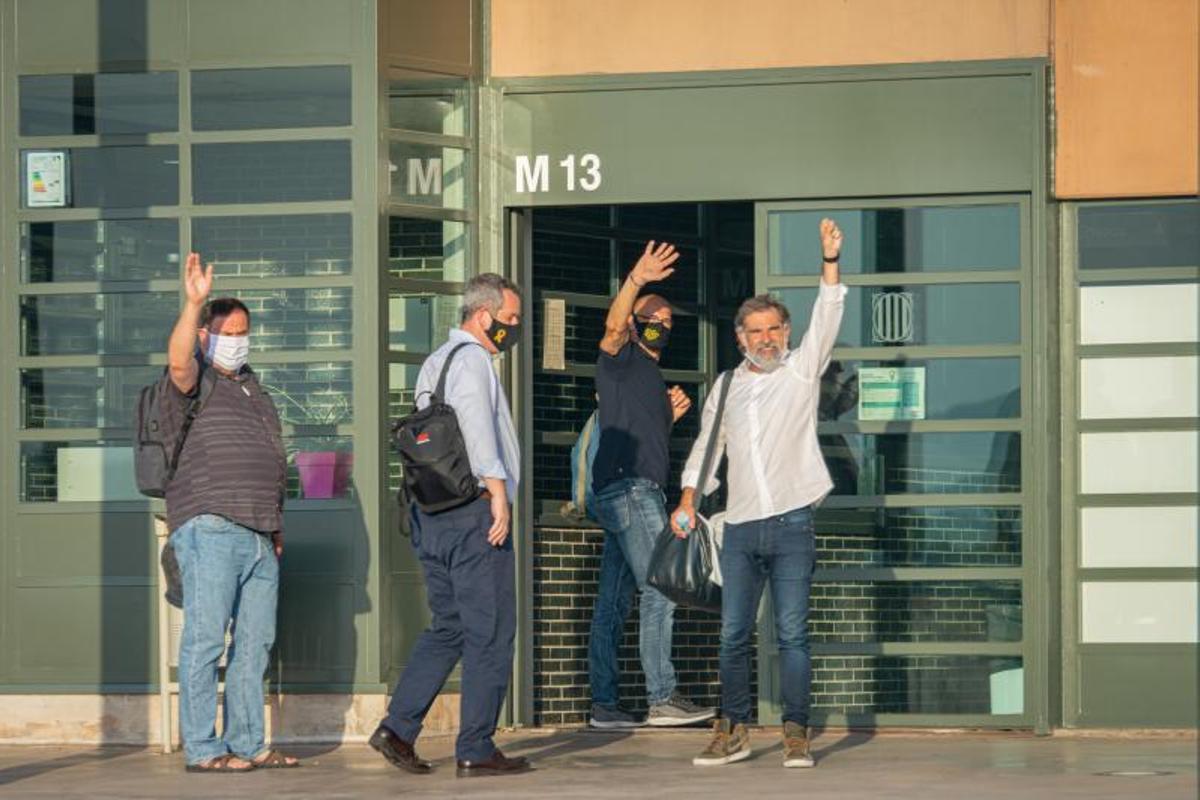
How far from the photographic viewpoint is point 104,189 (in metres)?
12.3

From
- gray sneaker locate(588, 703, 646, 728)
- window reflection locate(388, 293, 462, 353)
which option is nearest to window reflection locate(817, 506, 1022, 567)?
gray sneaker locate(588, 703, 646, 728)

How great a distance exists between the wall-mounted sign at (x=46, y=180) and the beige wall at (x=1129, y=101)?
15.9 feet

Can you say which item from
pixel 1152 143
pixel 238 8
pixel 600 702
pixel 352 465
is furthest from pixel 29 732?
pixel 1152 143

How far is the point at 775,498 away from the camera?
1042 centimetres

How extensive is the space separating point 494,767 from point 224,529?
1.50 m

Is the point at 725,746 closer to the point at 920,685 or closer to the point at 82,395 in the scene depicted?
the point at 920,685

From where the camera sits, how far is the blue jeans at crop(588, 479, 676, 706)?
41.1ft

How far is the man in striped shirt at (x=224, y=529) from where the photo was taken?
1043 cm

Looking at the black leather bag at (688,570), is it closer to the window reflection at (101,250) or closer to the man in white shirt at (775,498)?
the man in white shirt at (775,498)

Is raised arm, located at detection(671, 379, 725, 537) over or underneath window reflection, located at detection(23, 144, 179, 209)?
underneath

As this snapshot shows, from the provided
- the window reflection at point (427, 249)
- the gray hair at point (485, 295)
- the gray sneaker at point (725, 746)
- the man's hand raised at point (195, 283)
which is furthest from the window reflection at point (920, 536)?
the man's hand raised at point (195, 283)

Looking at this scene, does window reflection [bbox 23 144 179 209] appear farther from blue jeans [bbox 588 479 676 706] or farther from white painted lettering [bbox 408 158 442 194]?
blue jeans [bbox 588 479 676 706]

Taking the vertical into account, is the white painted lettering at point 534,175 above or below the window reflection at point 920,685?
above

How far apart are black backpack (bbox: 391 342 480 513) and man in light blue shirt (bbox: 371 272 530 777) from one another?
0.04m
